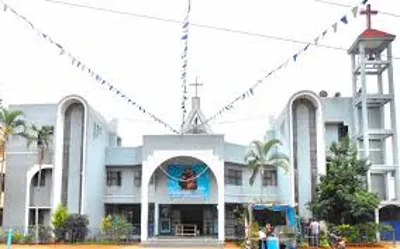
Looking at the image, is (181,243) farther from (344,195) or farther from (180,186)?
(344,195)

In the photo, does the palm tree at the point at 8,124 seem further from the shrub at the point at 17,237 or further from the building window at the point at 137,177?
the building window at the point at 137,177

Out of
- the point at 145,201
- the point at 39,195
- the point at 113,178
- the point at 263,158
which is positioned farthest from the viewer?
the point at 113,178

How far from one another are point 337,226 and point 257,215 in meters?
7.16

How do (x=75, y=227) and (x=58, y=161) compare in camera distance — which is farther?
(x=58, y=161)

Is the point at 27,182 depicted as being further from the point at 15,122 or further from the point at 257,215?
the point at 257,215

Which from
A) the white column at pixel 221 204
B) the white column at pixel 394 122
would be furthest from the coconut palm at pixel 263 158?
the white column at pixel 394 122

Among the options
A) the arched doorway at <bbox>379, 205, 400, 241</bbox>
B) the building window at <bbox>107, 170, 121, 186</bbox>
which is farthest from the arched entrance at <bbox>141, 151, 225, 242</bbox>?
the arched doorway at <bbox>379, 205, 400, 241</bbox>

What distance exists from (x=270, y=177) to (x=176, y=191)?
22.3 ft

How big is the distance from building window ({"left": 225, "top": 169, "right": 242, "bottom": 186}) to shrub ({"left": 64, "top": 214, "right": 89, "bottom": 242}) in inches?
372

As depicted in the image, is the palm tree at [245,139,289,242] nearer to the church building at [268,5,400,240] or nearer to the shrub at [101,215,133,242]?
the church building at [268,5,400,240]

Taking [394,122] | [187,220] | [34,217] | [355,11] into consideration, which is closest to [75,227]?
[34,217]

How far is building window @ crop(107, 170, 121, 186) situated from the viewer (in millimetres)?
39028

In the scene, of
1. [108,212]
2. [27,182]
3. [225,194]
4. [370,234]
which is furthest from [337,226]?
[27,182]

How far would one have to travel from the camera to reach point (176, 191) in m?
36.6
